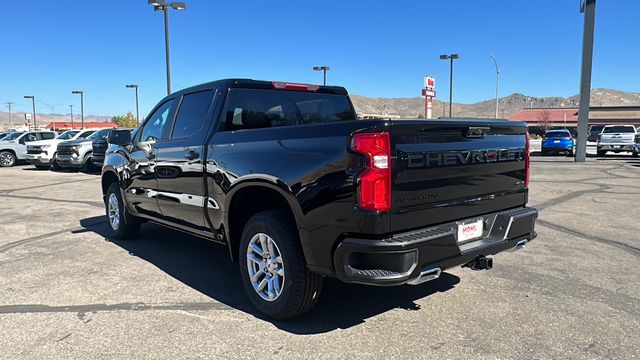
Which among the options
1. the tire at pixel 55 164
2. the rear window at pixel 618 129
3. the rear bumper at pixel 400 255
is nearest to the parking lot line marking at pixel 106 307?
the rear bumper at pixel 400 255

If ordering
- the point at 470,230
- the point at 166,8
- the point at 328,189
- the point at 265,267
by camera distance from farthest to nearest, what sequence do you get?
the point at 166,8
the point at 265,267
the point at 470,230
the point at 328,189

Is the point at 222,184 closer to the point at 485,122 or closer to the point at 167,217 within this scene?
the point at 167,217

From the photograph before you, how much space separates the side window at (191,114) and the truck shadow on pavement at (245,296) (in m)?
1.45

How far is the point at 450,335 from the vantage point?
11.4ft

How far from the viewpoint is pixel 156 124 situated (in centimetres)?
570

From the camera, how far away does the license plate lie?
11.5 feet

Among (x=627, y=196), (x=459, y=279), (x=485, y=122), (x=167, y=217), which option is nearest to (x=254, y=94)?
(x=167, y=217)

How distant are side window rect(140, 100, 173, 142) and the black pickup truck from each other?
299 mm

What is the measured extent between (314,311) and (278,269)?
541 mm

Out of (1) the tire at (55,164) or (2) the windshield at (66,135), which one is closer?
(1) the tire at (55,164)

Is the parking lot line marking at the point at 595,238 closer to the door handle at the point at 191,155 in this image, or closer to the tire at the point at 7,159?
the door handle at the point at 191,155

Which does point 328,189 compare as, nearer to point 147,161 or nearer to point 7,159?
point 147,161

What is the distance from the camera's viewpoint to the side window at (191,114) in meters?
4.78

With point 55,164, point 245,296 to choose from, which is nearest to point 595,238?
point 245,296
